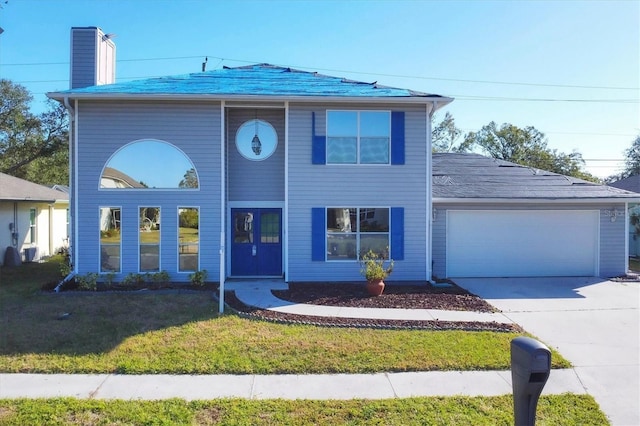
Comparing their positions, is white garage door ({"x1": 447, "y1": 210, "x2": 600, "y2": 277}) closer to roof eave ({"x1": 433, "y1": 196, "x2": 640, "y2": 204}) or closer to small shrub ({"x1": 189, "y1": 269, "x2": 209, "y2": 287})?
roof eave ({"x1": 433, "y1": 196, "x2": 640, "y2": 204})

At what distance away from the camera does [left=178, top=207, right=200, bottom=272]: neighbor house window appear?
35.1ft

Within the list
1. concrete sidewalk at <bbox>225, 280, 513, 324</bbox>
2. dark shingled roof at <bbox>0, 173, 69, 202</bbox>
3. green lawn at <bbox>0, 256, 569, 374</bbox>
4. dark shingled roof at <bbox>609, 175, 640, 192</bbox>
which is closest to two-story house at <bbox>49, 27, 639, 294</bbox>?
concrete sidewalk at <bbox>225, 280, 513, 324</bbox>

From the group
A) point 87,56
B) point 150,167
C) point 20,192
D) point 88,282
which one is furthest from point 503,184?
point 20,192

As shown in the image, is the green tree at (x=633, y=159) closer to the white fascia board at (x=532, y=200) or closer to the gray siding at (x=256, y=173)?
the white fascia board at (x=532, y=200)

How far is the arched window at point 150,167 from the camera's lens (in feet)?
34.9

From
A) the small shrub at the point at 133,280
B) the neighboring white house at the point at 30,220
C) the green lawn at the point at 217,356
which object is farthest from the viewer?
the neighboring white house at the point at 30,220

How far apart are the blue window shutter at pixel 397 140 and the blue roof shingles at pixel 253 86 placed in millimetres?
630

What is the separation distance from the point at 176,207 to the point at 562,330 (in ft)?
29.8

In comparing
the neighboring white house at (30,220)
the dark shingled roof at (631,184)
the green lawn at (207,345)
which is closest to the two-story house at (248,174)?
the green lawn at (207,345)

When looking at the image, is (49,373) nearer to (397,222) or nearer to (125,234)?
(125,234)

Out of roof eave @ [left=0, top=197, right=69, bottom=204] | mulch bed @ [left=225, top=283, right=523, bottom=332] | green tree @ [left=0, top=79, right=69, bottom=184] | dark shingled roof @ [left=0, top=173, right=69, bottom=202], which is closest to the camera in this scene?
mulch bed @ [left=225, top=283, right=523, bottom=332]

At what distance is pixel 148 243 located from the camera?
10664 millimetres

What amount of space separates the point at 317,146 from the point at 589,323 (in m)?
7.17

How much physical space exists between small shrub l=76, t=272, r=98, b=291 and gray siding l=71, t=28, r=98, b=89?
5477 millimetres
